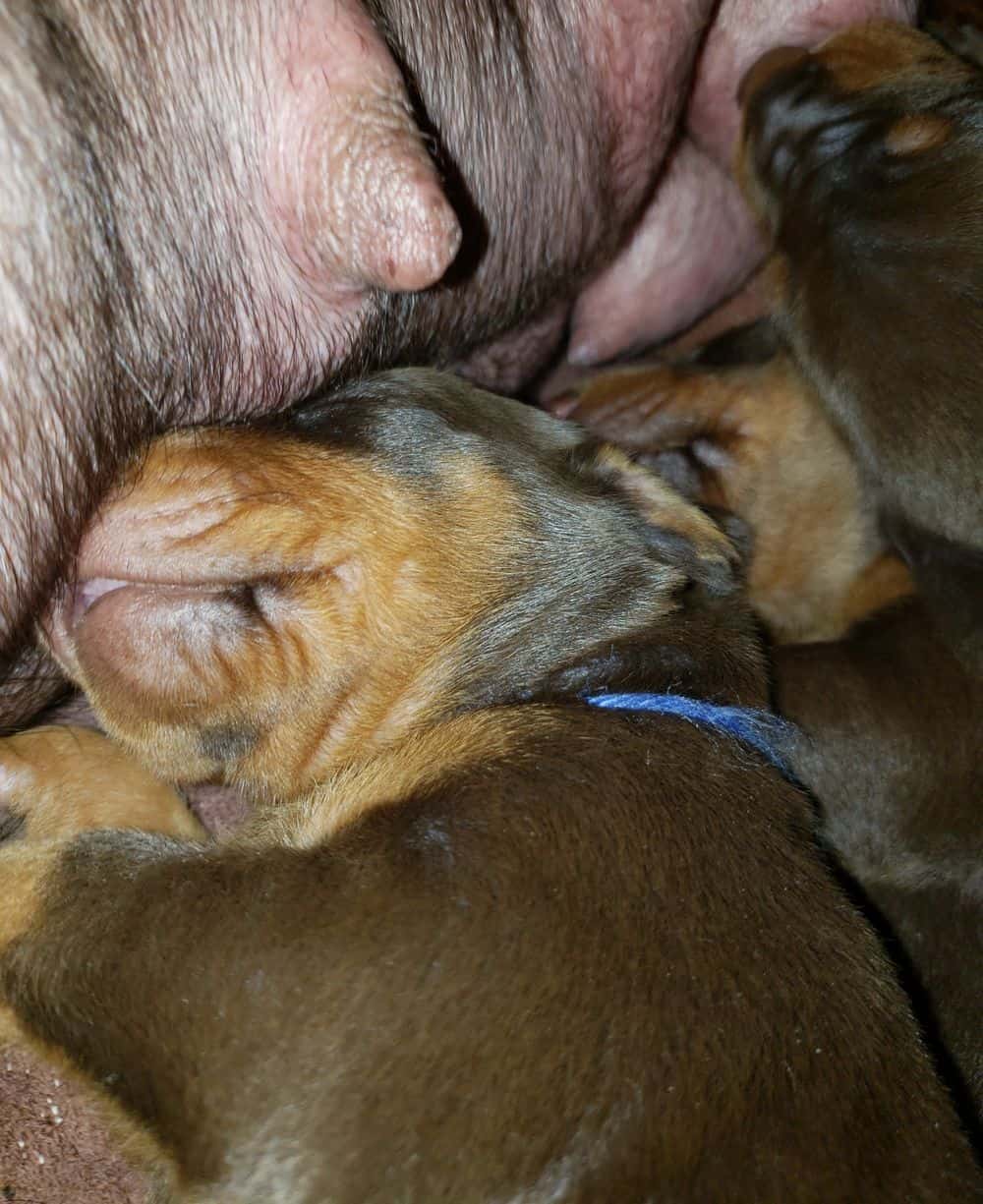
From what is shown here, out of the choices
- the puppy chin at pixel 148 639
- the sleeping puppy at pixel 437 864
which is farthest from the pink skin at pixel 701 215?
the puppy chin at pixel 148 639

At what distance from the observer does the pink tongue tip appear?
80.8 inches

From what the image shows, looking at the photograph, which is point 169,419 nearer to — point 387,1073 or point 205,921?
point 205,921

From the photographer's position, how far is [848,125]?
2.90 metres

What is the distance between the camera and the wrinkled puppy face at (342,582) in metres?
2.06

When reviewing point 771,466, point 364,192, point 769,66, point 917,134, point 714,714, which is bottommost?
point 771,466

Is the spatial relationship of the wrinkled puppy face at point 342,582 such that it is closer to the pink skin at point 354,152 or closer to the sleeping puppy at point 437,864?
the sleeping puppy at point 437,864

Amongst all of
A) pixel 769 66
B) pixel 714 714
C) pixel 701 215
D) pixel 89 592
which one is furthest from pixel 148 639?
pixel 769 66

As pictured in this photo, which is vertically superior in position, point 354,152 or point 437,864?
point 354,152

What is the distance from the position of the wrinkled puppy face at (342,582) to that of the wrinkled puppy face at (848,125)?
34.3 inches

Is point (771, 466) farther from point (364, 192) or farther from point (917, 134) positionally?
point (364, 192)

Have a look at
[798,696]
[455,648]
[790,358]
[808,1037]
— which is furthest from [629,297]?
[808,1037]

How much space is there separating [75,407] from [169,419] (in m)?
0.27

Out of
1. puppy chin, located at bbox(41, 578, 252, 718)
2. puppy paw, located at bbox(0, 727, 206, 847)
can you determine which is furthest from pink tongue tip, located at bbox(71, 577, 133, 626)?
puppy paw, located at bbox(0, 727, 206, 847)

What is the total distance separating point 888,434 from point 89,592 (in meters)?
1.47
